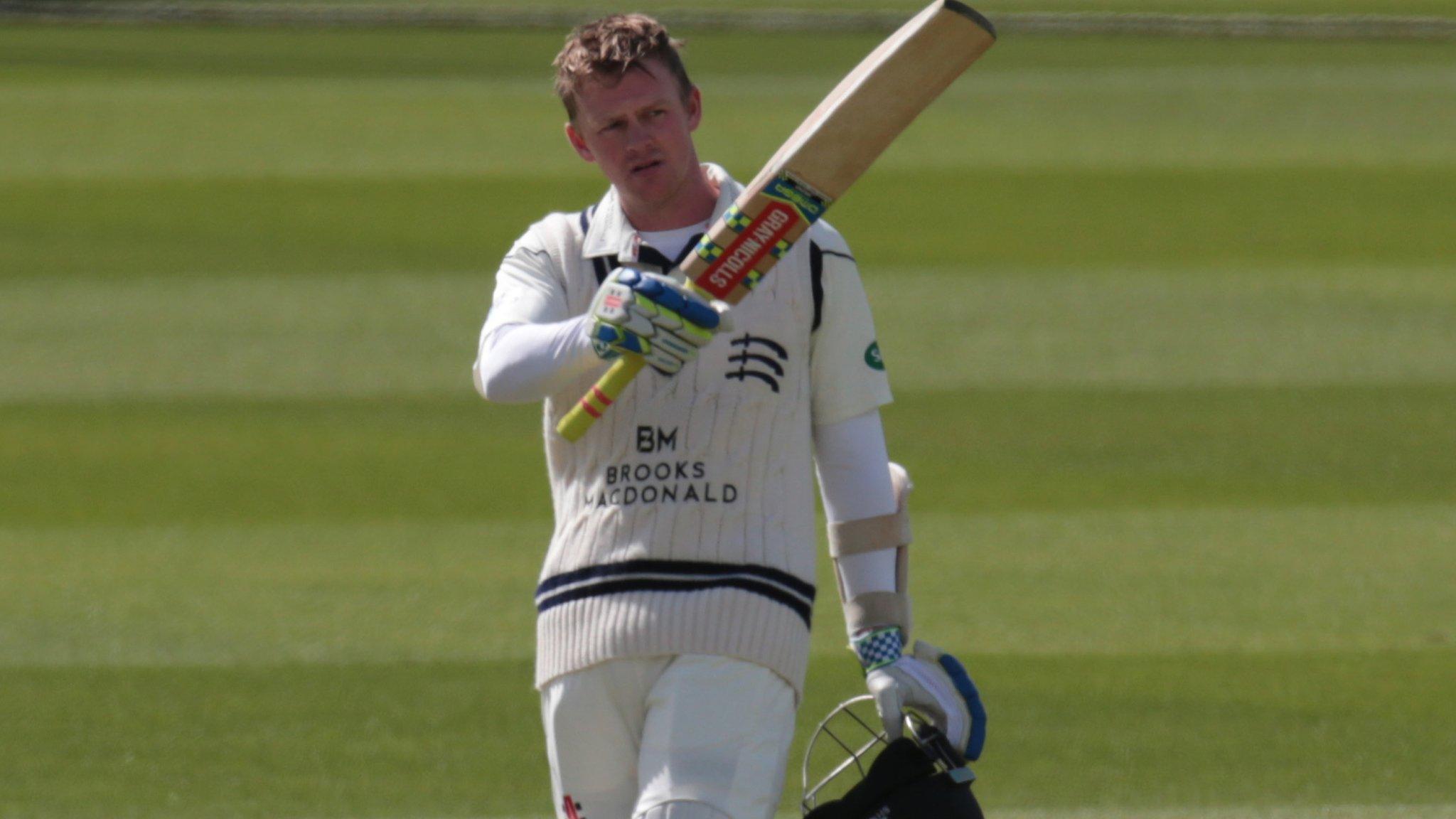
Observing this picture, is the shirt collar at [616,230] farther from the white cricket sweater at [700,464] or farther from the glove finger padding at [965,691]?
the glove finger padding at [965,691]

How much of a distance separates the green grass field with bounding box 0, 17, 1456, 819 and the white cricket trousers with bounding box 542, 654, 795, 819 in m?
1.80

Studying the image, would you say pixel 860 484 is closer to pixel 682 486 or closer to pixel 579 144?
pixel 682 486

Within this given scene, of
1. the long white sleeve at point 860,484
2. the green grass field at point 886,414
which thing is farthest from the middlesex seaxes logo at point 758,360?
the green grass field at point 886,414

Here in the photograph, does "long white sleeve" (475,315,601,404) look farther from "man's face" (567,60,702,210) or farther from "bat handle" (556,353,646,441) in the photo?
"man's face" (567,60,702,210)

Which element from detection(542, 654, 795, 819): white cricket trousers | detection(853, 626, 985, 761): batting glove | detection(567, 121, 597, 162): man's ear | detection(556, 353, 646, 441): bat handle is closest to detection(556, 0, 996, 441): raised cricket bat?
detection(556, 353, 646, 441): bat handle

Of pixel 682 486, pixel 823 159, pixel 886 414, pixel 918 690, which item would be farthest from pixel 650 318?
pixel 886 414

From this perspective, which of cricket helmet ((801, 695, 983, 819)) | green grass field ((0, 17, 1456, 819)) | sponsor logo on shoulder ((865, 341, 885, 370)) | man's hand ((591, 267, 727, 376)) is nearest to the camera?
man's hand ((591, 267, 727, 376))

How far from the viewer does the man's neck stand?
9.89ft

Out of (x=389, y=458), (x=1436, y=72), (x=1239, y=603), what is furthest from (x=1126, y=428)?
(x=1436, y=72)

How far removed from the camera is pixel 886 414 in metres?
7.57

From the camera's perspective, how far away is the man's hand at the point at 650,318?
2.71 meters

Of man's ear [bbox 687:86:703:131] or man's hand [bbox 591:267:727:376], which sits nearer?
man's hand [bbox 591:267:727:376]

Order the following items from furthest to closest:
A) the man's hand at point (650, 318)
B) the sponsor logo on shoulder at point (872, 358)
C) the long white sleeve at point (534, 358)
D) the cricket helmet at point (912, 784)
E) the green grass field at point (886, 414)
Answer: the green grass field at point (886, 414) < the sponsor logo on shoulder at point (872, 358) < the cricket helmet at point (912, 784) < the long white sleeve at point (534, 358) < the man's hand at point (650, 318)

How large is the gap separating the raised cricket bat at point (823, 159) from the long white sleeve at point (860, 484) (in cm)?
30
